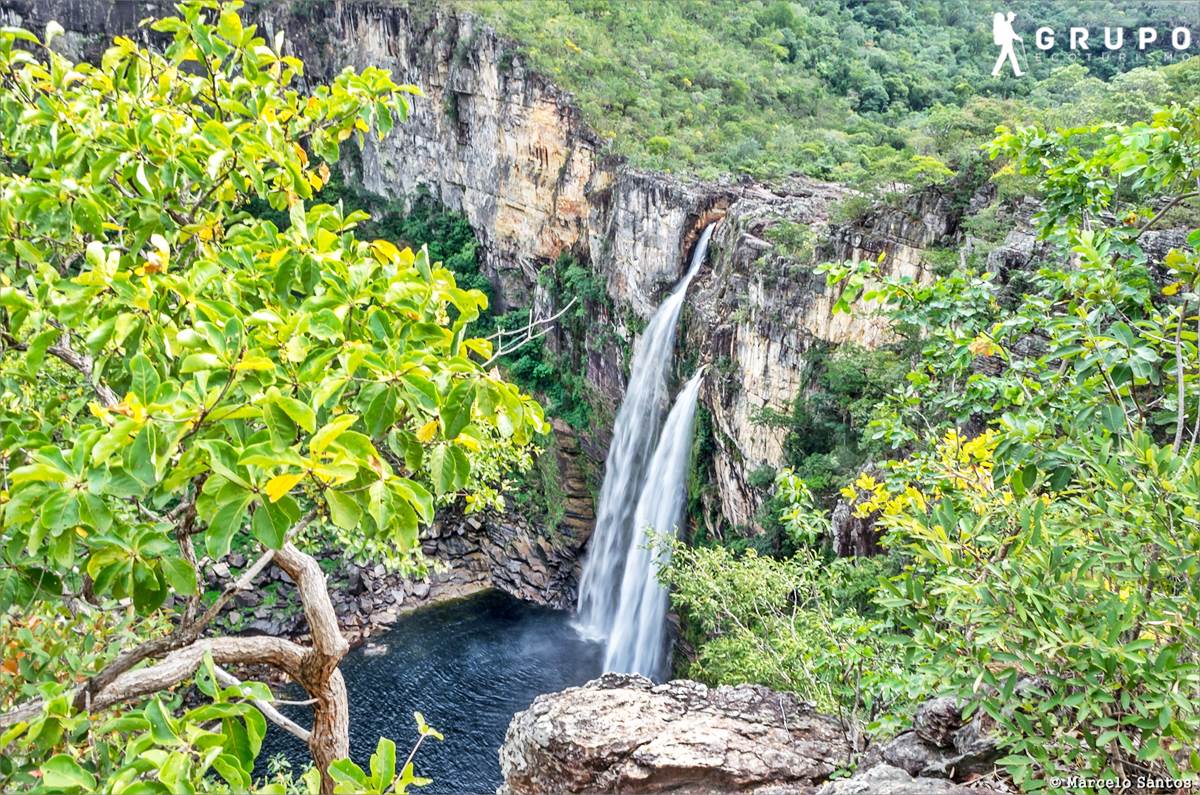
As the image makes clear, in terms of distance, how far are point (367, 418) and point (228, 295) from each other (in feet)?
3.17

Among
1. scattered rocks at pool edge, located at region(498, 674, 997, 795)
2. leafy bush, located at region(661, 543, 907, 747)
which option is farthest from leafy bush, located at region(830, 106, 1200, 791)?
leafy bush, located at region(661, 543, 907, 747)

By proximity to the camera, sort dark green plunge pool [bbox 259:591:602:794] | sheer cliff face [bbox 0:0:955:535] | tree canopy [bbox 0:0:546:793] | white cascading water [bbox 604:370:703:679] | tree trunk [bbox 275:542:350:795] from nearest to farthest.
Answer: tree canopy [bbox 0:0:546:793] → tree trunk [bbox 275:542:350:795] → sheer cliff face [bbox 0:0:955:535] → dark green plunge pool [bbox 259:591:602:794] → white cascading water [bbox 604:370:703:679]

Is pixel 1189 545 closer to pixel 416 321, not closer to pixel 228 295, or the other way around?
pixel 416 321

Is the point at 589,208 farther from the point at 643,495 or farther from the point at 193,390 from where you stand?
the point at 193,390

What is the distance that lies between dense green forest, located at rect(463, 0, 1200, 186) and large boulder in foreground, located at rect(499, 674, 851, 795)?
1021cm

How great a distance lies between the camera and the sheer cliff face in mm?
13523

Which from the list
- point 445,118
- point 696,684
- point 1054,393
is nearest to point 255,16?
point 445,118

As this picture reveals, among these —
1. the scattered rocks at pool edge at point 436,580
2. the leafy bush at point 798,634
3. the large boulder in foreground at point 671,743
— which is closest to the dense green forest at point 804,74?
the leafy bush at point 798,634

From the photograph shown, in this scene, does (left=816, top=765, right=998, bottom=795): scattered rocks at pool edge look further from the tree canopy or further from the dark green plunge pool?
the dark green plunge pool

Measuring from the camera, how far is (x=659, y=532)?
16.2 m

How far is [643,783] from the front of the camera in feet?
19.0

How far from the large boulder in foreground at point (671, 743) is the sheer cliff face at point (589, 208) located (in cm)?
717

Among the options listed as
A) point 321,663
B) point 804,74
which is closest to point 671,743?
point 321,663

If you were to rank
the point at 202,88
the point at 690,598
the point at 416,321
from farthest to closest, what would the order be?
the point at 690,598 → the point at 202,88 → the point at 416,321
